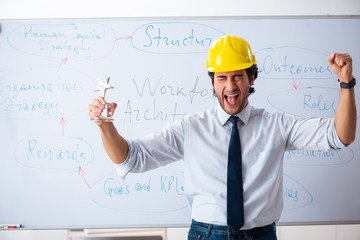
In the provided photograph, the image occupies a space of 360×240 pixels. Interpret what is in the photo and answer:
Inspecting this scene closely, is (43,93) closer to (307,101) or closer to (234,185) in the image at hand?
(234,185)

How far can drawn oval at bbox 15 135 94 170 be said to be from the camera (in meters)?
2.32

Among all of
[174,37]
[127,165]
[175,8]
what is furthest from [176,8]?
[127,165]

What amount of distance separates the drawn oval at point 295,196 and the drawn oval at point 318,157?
12cm

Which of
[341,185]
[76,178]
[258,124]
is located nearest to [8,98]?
[76,178]

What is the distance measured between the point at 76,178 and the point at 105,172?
0.59ft

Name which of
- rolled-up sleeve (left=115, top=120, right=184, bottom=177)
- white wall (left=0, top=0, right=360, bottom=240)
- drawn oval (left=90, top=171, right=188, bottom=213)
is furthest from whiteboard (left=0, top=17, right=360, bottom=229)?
rolled-up sleeve (left=115, top=120, right=184, bottom=177)

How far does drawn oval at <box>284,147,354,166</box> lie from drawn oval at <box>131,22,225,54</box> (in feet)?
2.76

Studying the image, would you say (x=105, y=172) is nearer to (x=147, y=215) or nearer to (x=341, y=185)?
(x=147, y=215)

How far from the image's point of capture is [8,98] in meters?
2.34

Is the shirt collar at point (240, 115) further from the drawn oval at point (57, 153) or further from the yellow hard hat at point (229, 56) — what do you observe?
the drawn oval at point (57, 153)

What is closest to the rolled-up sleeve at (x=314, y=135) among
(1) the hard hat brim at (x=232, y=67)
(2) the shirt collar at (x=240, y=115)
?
(2) the shirt collar at (x=240, y=115)

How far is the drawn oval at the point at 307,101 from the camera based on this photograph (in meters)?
2.34

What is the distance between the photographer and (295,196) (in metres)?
2.34

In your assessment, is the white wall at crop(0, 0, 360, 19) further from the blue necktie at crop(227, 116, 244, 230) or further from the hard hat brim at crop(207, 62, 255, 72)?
the blue necktie at crop(227, 116, 244, 230)
